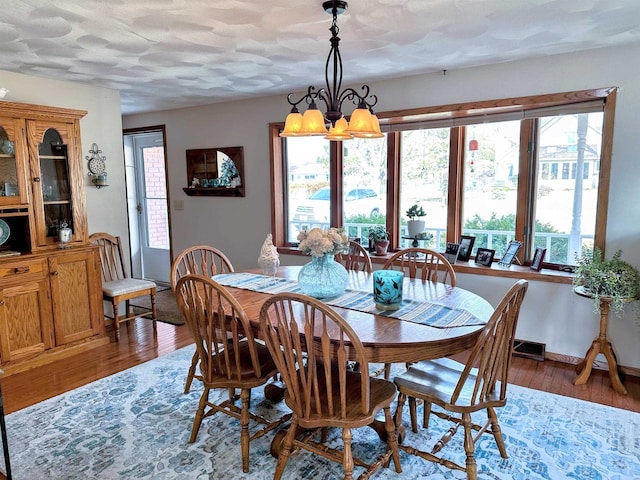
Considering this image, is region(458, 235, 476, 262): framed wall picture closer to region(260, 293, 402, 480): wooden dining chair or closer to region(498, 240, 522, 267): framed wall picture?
region(498, 240, 522, 267): framed wall picture

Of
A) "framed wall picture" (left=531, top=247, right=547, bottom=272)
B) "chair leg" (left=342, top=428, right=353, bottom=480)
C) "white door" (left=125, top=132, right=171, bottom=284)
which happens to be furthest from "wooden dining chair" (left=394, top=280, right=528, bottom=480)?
"white door" (left=125, top=132, right=171, bottom=284)

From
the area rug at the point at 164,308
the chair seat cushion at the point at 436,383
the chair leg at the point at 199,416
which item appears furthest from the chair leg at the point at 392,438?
the area rug at the point at 164,308

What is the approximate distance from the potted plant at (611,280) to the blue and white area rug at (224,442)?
67cm

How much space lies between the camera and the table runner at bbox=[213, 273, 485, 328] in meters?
2.04

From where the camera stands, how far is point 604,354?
2.97 meters

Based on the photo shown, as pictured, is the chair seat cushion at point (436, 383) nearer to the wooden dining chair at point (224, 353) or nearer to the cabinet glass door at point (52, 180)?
the wooden dining chair at point (224, 353)

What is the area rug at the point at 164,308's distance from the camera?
4.47m

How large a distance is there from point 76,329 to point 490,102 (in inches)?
145

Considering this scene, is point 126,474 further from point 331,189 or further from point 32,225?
point 331,189

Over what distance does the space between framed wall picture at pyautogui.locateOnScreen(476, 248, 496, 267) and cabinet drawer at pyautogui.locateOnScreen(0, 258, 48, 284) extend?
3.36 metres

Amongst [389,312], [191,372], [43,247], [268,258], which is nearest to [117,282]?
[43,247]

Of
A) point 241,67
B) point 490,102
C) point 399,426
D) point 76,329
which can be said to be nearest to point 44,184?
point 76,329

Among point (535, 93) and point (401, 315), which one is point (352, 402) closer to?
point (401, 315)

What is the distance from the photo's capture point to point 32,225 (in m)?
3.36
